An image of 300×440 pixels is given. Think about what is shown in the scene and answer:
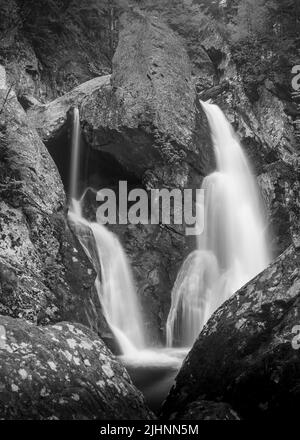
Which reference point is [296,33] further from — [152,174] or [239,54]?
[152,174]

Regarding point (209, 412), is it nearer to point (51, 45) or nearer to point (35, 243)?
point (35, 243)

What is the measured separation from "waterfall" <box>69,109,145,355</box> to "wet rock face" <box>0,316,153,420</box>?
191 inches

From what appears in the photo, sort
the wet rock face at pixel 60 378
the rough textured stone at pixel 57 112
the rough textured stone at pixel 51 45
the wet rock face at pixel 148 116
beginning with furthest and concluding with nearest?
the rough textured stone at pixel 51 45 → the rough textured stone at pixel 57 112 → the wet rock face at pixel 148 116 → the wet rock face at pixel 60 378

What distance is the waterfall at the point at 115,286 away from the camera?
412 inches

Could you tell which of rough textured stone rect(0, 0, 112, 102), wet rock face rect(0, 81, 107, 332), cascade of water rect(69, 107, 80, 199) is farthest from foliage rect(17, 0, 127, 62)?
wet rock face rect(0, 81, 107, 332)

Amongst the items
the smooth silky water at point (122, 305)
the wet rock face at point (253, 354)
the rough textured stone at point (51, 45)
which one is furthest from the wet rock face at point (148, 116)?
the wet rock face at point (253, 354)

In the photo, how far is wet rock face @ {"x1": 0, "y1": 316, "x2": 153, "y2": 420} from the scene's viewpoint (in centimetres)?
415

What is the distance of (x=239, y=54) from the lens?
1794 cm

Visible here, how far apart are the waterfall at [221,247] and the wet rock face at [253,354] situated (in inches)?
195

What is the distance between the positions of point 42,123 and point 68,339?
33.9ft

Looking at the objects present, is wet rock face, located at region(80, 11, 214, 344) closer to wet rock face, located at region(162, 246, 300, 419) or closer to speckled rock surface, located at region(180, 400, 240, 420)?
wet rock face, located at region(162, 246, 300, 419)

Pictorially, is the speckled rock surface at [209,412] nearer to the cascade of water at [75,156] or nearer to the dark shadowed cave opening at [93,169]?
the dark shadowed cave opening at [93,169]

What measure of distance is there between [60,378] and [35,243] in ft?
12.1

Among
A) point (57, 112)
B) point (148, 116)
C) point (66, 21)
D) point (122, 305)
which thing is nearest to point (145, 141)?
point (148, 116)
